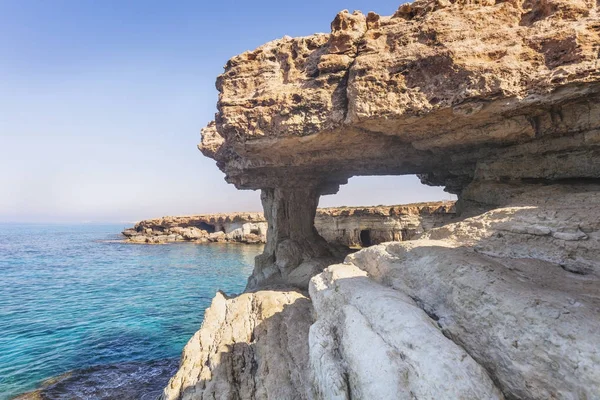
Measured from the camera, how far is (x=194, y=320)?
1797 cm

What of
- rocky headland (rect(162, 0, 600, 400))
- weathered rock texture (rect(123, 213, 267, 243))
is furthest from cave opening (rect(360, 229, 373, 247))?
rocky headland (rect(162, 0, 600, 400))

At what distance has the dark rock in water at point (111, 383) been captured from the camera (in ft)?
33.8

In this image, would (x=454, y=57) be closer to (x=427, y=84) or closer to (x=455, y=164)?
(x=427, y=84)

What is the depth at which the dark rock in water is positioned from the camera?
1030cm

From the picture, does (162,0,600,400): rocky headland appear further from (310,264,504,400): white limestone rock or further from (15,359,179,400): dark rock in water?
(15,359,179,400): dark rock in water

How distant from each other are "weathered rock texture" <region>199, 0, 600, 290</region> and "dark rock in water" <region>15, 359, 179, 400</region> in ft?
28.9

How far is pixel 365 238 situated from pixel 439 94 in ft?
113

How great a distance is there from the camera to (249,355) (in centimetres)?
793

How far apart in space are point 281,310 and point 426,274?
17.5ft

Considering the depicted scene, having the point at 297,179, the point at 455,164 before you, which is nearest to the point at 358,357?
the point at 455,164

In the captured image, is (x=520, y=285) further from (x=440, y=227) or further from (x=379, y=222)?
(x=379, y=222)

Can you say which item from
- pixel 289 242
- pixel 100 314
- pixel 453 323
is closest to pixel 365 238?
pixel 289 242

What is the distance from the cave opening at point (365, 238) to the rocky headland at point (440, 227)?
1090 inches

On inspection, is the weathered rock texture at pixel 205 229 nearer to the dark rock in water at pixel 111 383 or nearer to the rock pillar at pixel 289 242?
the rock pillar at pixel 289 242
